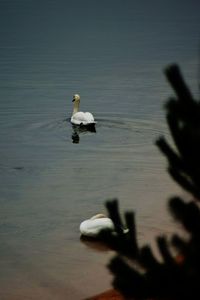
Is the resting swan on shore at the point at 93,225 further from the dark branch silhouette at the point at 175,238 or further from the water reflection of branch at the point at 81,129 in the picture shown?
the water reflection of branch at the point at 81,129

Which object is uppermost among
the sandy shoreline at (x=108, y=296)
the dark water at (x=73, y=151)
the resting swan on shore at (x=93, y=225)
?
the dark water at (x=73, y=151)

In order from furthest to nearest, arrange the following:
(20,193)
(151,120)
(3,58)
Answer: (3,58), (151,120), (20,193)

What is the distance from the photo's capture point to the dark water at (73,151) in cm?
1267

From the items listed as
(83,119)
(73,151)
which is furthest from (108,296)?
(83,119)

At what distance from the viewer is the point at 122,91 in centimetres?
2866

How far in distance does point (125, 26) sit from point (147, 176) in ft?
121

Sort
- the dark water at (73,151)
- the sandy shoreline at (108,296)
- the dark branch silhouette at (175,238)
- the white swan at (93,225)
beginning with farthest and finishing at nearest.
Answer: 1. the white swan at (93,225)
2. the dark water at (73,151)
3. the sandy shoreline at (108,296)
4. the dark branch silhouette at (175,238)

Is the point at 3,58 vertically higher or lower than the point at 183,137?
higher

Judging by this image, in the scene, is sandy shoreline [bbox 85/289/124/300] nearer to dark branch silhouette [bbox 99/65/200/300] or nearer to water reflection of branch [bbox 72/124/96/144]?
dark branch silhouette [bbox 99/65/200/300]

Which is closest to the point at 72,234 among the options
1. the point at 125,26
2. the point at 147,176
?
the point at 147,176

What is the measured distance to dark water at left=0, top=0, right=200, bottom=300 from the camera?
12.7m

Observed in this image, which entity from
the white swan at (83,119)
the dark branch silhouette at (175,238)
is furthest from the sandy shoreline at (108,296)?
the white swan at (83,119)

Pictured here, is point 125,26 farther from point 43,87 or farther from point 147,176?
point 147,176

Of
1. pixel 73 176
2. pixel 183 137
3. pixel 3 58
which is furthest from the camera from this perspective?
pixel 3 58
